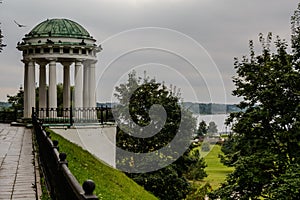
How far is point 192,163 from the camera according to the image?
92.2ft

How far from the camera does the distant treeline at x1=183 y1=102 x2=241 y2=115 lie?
21.5 m

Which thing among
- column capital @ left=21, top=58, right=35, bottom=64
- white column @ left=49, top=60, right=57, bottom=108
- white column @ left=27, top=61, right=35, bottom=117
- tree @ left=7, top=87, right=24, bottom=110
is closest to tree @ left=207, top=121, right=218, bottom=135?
white column @ left=49, top=60, right=57, bottom=108

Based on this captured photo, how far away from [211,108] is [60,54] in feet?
Answer: 27.6

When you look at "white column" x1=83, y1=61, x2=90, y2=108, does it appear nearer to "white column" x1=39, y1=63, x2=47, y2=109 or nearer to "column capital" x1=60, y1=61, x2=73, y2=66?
"column capital" x1=60, y1=61, x2=73, y2=66

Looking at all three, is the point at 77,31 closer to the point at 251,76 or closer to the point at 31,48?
the point at 31,48

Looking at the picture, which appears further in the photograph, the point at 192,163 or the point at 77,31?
the point at 192,163

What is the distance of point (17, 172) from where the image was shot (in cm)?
875

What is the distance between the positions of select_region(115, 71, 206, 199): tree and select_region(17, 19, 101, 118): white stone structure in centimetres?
661

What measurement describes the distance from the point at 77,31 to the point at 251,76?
9005 millimetres

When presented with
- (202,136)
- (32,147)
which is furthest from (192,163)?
(32,147)

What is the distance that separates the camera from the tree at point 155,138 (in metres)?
26.0

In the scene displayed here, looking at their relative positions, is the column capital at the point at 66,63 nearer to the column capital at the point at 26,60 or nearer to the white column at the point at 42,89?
the white column at the point at 42,89

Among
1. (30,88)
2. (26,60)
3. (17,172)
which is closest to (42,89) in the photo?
(30,88)

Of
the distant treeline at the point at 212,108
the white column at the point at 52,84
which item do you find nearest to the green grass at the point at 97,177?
the white column at the point at 52,84
